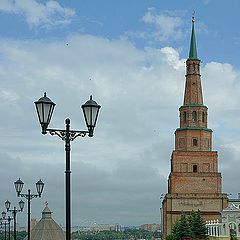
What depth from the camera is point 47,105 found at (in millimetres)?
11844

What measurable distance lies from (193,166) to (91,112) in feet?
194

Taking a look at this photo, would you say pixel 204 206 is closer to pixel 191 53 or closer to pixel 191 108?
pixel 191 108

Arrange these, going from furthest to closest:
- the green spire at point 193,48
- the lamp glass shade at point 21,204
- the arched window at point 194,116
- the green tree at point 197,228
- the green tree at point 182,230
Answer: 1. the green spire at point 193,48
2. the arched window at point 194,116
3. the green tree at point 197,228
4. the green tree at point 182,230
5. the lamp glass shade at point 21,204

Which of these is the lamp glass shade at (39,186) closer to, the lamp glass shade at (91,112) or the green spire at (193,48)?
the lamp glass shade at (91,112)

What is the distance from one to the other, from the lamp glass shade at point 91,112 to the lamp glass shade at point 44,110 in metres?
0.65

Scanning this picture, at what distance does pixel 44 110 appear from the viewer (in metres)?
11.8

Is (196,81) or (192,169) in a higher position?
(196,81)

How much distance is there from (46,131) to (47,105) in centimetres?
52

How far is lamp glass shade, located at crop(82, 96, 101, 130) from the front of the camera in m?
11.9

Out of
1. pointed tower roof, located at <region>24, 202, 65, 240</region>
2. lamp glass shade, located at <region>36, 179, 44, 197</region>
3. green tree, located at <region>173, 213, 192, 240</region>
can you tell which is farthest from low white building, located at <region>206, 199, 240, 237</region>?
lamp glass shade, located at <region>36, 179, 44, 197</region>

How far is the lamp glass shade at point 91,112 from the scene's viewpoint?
38.9 ft

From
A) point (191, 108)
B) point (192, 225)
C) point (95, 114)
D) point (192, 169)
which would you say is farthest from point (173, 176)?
point (95, 114)

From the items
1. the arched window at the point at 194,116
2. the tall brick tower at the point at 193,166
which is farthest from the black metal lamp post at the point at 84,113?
the arched window at the point at 194,116

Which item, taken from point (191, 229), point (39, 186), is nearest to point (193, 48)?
point (191, 229)
